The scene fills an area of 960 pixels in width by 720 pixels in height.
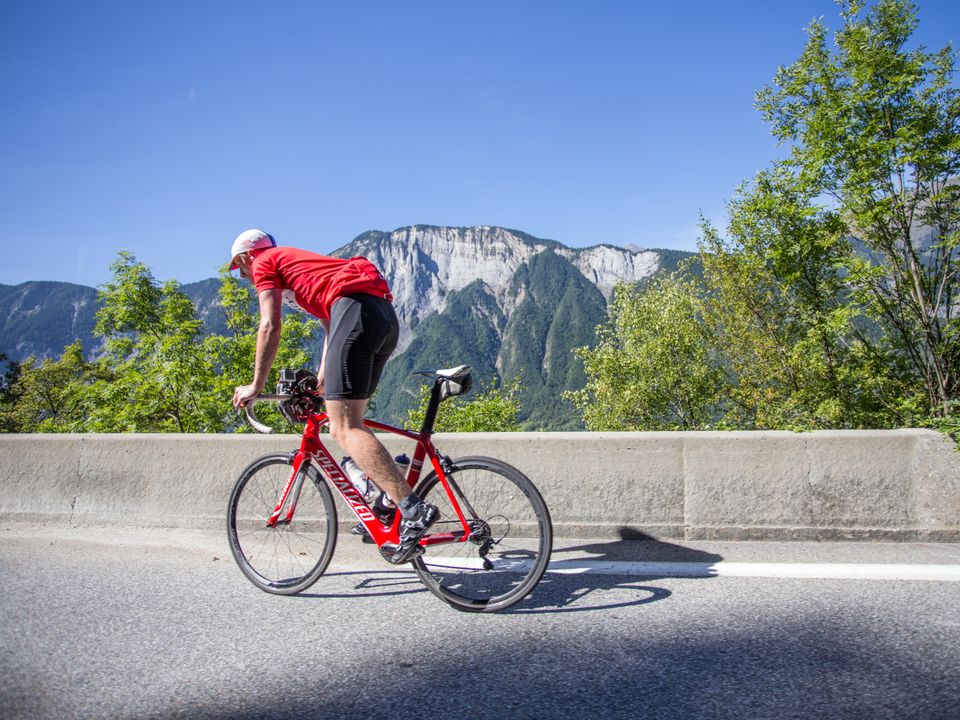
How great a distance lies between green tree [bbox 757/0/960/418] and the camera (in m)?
14.9

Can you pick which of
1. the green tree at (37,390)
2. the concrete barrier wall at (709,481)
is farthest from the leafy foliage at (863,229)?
the green tree at (37,390)

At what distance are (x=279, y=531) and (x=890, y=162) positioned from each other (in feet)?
54.0

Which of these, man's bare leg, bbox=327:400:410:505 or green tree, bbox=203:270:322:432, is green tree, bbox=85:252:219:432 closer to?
green tree, bbox=203:270:322:432

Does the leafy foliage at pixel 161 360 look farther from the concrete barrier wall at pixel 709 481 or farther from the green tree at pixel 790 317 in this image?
the green tree at pixel 790 317

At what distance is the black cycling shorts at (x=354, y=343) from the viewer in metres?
3.20

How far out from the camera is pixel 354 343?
3.21 meters

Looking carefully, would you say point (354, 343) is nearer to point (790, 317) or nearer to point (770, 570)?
point (770, 570)

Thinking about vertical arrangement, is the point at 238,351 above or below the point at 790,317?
below

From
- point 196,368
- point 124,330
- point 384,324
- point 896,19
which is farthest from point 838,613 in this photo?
point 124,330

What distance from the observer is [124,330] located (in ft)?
96.3

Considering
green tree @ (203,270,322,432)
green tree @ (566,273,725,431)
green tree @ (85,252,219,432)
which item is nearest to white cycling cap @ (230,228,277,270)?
green tree @ (203,270,322,432)

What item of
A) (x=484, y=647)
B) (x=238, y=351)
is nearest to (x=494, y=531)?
(x=484, y=647)

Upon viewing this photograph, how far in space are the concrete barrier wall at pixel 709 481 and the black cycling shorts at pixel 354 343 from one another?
1.29 metres

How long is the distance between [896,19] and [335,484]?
63.2 feet
